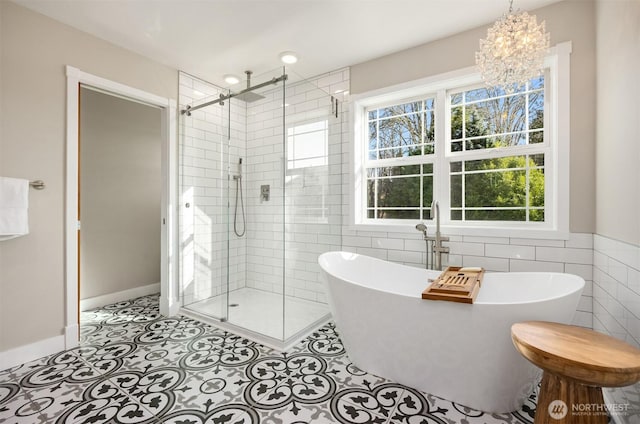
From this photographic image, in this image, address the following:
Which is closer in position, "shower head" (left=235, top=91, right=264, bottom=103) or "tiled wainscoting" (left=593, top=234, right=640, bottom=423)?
"tiled wainscoting" (left=593, top=234, right=640, bottom=423)

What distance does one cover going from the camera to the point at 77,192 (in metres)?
2.51

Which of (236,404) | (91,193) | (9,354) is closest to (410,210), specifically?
(236,404)

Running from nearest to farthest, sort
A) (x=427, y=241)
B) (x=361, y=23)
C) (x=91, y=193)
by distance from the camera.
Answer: (x=361, y=23)
(x=427, y=241)
(x=91, y=193)

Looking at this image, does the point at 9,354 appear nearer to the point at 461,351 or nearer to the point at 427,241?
the point at 461,351

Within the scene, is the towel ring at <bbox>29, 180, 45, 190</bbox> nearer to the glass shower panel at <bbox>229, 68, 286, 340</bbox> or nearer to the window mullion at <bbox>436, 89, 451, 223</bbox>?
the glass shower panel at <bbox>229, 68, 286, 340</bbox>

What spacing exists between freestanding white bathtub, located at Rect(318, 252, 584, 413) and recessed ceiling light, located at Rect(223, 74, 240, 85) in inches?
98.2

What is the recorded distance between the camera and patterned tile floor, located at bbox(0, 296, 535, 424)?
165 centimetres

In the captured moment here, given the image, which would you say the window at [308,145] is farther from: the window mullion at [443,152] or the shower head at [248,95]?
the window mullion at [443,152]

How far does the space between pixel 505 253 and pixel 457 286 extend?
0.86 meters

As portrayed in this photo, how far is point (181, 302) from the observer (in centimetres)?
327

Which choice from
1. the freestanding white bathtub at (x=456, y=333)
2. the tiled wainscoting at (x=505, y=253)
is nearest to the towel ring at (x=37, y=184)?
the freestanding white bathtub at (x=456, y=333)

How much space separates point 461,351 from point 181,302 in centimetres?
287

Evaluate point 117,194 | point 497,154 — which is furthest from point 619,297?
point 117,194

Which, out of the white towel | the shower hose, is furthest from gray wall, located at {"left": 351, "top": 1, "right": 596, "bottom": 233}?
the white towel
